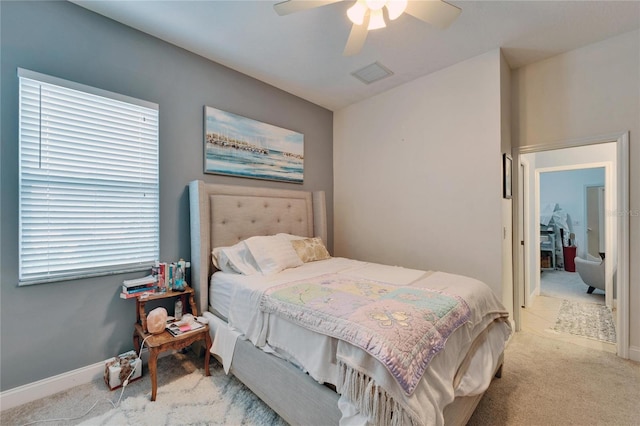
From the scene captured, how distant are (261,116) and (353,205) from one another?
5.46 feet

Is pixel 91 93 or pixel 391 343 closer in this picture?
pixel 391 343

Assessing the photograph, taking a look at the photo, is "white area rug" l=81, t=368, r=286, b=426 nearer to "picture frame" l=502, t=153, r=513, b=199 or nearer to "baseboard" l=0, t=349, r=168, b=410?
"baseboard" l=0, t=349, r=168, b=410

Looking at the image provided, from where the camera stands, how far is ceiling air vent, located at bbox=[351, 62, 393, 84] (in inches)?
110

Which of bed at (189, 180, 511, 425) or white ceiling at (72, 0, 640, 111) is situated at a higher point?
white ceiling at (72, 0, 640, 111)

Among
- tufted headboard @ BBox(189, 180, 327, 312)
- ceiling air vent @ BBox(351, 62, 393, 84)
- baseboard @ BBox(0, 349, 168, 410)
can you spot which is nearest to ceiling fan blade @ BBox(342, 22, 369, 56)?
ceiling air vent @ BBox(351, 62, 393, 84)

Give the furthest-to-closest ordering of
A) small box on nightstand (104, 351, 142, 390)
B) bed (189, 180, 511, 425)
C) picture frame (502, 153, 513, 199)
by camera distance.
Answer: picture frame (502, 153, 513, 199) < small box on nightstand (104, 351, 142, 390) < bed (189, 180, 511, 425)

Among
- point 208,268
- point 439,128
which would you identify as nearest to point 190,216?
point 208,268

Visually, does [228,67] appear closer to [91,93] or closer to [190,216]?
[91,93]

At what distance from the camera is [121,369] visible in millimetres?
1919

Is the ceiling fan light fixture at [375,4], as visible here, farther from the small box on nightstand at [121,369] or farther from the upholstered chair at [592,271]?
the upholstered chair at [592,271]

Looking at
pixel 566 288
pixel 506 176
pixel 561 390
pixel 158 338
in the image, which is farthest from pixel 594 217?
pixel 158 338

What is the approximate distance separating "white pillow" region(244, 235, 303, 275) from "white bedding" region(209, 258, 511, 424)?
9 cm

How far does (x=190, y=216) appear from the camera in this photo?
2.45 metres

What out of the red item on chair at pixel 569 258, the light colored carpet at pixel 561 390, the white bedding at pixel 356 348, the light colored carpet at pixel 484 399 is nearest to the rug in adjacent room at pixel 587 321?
the light colored carpet at pixel 561 390
